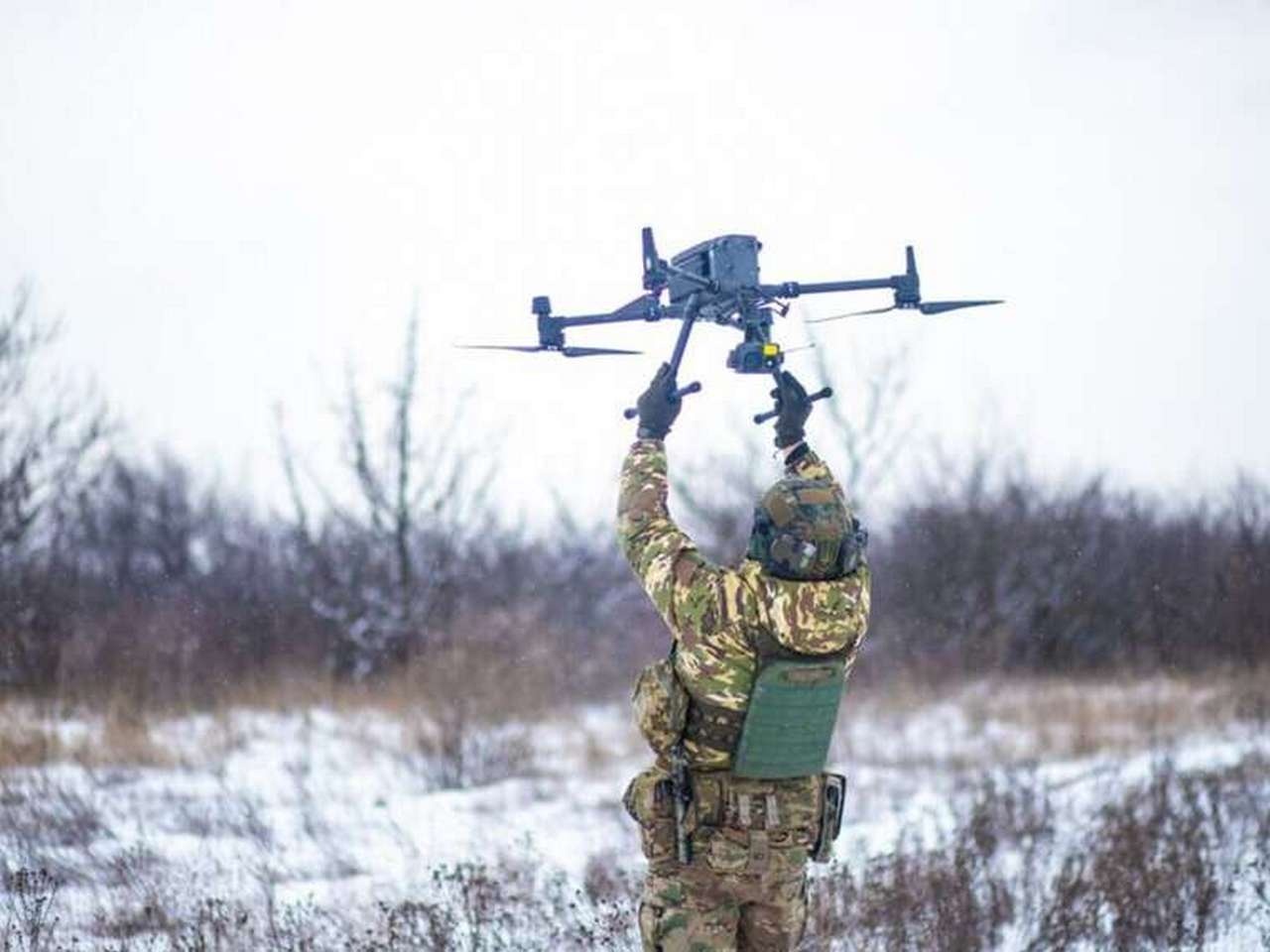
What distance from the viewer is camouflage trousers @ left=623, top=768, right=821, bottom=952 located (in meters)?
4.36

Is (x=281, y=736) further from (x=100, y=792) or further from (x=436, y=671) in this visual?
(x=100, y=792)

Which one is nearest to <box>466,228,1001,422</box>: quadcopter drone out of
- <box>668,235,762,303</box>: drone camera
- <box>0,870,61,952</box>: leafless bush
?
<box>668,235,762,303</box>: drone camera

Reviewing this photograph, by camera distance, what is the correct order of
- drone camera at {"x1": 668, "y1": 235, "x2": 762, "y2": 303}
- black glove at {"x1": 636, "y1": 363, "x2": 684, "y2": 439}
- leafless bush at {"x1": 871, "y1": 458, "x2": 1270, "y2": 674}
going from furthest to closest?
leafless bush at {"x1": 871, "y1": 458, "x2": 1270, "y2": 674}, drone camera at {"x1": 668, "y1": 235, "x2": 762, "y2": 303}, black glove at {"x1": 636, "y1": 363, "x2": 684, "y2": 439}

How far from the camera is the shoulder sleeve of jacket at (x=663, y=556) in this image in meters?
4.29

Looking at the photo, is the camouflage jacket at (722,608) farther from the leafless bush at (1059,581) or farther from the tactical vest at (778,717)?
the leafless bush at (1059,581)

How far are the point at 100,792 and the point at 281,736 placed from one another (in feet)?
11.2

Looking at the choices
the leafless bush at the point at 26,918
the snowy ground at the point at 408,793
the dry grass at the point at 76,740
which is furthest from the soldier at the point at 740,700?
the dry grass at the point at 76,740

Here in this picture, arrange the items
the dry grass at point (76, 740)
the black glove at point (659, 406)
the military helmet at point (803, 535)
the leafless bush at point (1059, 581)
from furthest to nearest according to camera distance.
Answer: the leafless bush at point (1059, 581)
the dry grass at point (76, 740)
the black glove at point (659, 406)
the military helmet at point (803, 535)

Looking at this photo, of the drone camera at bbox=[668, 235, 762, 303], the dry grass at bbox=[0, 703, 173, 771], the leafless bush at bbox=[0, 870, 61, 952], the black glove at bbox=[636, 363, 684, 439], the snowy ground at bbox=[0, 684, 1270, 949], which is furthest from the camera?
the dry grass at bbox=[0, 703, 173, 771]

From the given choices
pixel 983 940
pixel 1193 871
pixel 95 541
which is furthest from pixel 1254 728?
pixel 95 541

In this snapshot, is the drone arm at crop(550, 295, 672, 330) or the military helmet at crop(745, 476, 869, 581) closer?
the military helmet at crop(745, 476, 869, 581)

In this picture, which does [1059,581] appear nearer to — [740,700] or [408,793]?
[408,793]

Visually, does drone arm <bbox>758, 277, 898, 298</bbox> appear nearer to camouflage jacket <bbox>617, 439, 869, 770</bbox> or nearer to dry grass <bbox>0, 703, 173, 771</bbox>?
camouflage jacket <bbox>617, 439, 869, 770</bbox>

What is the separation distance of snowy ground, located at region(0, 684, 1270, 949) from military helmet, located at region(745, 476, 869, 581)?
280 centimetres
